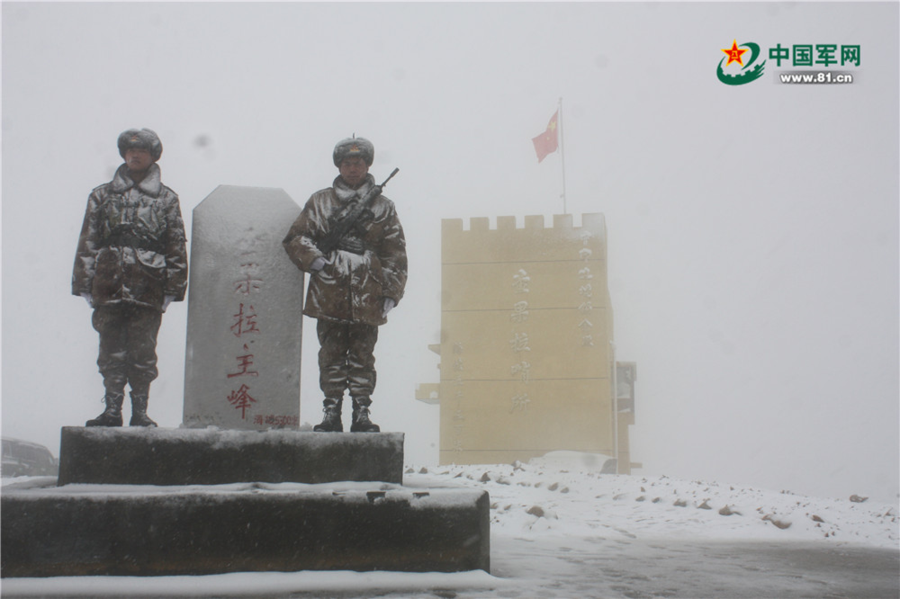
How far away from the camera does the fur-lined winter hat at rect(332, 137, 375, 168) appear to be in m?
3.95

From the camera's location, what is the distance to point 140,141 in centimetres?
379

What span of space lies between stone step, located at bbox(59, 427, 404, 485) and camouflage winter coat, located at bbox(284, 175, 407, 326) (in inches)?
26.7

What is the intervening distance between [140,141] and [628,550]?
3.81 metres

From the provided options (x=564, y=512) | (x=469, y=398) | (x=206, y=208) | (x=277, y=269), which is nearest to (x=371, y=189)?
(x=277, y=269)

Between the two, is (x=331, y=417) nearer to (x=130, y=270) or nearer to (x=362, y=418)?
(x=362, y=418)

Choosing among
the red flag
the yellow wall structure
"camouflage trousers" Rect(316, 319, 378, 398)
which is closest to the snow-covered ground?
"camouflage trousers" Rect(316, 319, 378, 398)

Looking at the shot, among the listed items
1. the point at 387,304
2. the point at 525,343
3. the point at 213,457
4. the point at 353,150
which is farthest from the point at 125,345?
the point at 525,343

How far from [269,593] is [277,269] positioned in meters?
1.85

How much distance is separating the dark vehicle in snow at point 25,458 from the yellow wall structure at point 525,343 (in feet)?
35.4

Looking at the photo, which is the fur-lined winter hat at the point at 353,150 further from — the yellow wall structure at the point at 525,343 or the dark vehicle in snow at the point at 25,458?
the yellow wall structure at the point at 525,343

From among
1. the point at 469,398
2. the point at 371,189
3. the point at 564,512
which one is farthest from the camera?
the point at 469,398

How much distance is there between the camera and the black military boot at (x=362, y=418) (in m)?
3.67

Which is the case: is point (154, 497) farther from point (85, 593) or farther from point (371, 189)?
point (371, 189)

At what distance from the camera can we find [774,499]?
7.21 metres
